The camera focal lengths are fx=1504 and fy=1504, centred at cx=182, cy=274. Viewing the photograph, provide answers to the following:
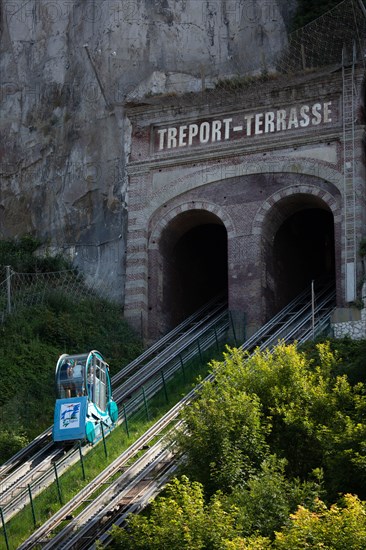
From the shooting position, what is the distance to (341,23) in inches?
1986

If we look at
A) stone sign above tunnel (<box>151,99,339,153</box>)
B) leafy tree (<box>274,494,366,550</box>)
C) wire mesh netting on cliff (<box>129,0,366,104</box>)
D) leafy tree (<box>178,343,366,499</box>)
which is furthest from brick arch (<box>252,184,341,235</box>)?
leafy tree (<box>274,494,366,550</box>)

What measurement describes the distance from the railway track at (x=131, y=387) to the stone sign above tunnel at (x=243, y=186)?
3.08ft

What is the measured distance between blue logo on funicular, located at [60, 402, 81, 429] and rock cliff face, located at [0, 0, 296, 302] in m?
13.7

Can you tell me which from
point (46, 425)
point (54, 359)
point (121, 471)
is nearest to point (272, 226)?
point (54, 359)

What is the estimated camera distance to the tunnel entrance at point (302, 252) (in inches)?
1997

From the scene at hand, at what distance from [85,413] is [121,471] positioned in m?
3.04

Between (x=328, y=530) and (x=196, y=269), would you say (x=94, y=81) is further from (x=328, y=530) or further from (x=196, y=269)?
(x=328, y=530)

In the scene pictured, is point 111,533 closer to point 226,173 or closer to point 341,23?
point 226,173

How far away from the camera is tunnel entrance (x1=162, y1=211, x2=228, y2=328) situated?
51062 mm

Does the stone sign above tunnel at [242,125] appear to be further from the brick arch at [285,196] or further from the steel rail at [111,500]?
the steel rail at [111,500]

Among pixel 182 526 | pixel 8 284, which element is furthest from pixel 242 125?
pixel 182 526

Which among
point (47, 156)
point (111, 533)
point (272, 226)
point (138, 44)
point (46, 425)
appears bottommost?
point (111, 533)

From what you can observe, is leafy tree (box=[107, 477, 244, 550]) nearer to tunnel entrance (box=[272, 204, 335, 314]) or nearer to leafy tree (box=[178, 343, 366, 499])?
leafy tree (box=[178, 343, 366, 499])

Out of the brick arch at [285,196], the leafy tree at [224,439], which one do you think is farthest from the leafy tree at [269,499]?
the brick arch at [285,196]
